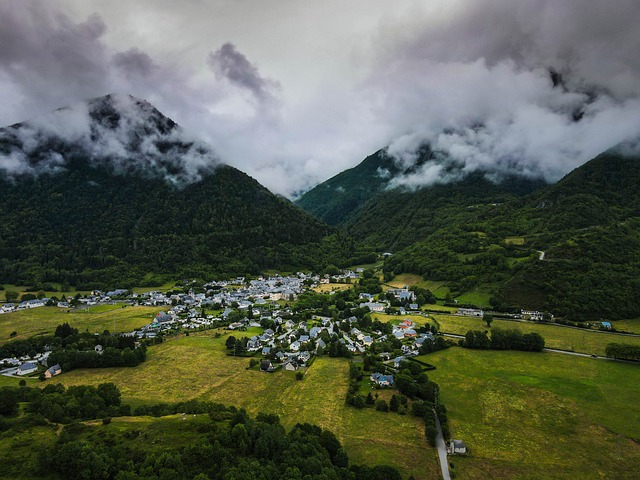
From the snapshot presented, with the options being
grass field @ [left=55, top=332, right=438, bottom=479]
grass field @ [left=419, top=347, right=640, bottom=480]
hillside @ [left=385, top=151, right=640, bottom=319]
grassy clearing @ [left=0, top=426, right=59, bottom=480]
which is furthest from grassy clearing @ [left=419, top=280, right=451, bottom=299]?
grassy clearing @ [left=0, top=426, right=59, bottom=480]

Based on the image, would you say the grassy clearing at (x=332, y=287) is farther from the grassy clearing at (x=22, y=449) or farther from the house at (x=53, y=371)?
the grassy clearing at (x=22, y=449)

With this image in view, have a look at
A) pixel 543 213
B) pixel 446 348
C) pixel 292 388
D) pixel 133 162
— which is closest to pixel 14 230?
pixel 133 162

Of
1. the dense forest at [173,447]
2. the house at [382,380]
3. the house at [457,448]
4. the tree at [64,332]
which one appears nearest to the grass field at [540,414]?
the house at [457,448]

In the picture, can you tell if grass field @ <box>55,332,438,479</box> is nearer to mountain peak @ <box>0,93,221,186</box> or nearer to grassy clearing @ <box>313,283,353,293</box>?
grassy clearing @ <box>313,283,353,293</box>

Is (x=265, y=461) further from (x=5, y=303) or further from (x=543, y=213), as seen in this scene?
(x=543, y=213)

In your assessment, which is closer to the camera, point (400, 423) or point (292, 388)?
point (400, 423)

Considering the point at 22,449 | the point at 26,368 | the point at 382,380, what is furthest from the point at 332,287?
the point at 22,449
